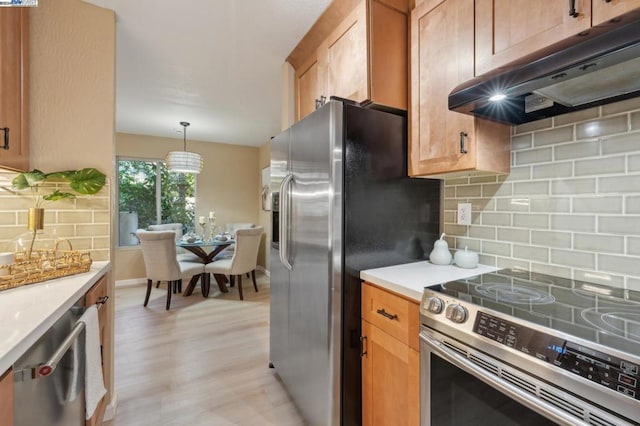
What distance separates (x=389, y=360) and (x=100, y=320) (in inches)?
56.4

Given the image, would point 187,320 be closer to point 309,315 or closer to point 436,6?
point 309,315

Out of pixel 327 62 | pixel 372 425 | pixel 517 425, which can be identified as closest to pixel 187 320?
pixel 372 425

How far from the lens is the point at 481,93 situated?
3.36ft

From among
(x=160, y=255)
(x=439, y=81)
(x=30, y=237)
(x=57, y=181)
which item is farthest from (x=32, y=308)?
(x=160, y=255)

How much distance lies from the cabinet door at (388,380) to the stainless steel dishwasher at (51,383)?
1.14m

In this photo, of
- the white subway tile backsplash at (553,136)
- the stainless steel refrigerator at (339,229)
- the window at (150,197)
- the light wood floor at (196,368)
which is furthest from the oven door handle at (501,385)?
the window at (150,197)

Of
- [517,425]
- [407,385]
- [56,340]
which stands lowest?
[407,385]

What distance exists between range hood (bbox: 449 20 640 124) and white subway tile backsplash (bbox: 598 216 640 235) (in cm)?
44

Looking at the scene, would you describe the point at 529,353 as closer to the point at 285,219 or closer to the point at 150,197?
the point at 285,219

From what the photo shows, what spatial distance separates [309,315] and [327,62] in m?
1.57

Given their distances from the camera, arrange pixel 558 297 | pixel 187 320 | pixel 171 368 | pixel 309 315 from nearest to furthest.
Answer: pixel 558 297
pixel 309 315
pixel 171 368
pixel 187 320

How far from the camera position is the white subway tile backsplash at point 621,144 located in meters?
1.03

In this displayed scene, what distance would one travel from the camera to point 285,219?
1.70 meters

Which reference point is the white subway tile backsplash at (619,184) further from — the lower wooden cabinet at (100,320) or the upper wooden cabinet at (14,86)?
the upper wooden cabinet at (14,86)
